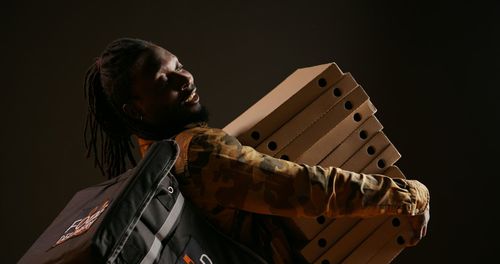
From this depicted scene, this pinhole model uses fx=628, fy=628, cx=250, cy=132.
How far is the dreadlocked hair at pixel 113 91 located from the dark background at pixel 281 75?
0.94 meters

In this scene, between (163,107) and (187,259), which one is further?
(163,107)

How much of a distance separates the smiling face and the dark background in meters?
1.18

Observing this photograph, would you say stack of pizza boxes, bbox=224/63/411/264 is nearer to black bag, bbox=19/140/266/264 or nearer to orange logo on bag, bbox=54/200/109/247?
black bag, bbox=19/140/266/264

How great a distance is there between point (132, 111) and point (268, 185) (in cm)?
41

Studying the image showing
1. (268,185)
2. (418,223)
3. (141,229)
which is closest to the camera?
(141,229)

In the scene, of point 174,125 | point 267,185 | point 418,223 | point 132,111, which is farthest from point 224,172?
point 418,223

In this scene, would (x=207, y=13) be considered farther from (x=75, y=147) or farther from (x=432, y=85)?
(x=432, y=85)

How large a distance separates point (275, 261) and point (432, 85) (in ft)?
5.04

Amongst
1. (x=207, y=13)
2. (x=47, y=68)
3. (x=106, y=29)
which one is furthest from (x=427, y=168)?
(x=47, y=68)

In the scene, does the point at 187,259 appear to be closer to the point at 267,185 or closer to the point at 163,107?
the point at 267,185

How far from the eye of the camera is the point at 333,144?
1489 mm

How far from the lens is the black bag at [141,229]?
97cm

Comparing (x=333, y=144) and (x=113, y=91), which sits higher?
(x=113, y=91)

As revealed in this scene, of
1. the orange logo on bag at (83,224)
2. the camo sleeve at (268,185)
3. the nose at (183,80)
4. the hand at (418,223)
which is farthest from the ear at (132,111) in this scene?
the hand at (418,223)
